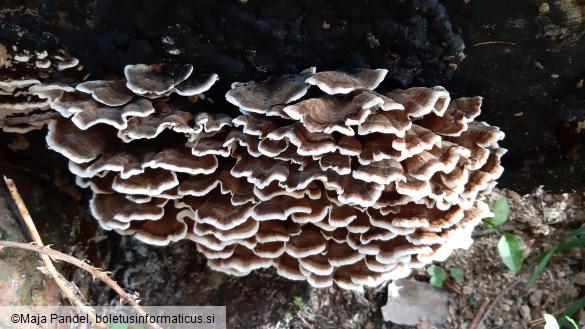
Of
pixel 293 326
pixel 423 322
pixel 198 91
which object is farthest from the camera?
pixel 423 322

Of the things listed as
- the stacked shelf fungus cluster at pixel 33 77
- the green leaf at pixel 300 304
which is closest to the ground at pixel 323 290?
the green leaf at pixel 300 304

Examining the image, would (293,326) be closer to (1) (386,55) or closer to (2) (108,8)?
(1) (386,55)

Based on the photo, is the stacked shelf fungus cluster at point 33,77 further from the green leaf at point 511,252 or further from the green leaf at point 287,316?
the green leaf at point 511,252

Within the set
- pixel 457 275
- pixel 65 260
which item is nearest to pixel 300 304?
pixel 457 275

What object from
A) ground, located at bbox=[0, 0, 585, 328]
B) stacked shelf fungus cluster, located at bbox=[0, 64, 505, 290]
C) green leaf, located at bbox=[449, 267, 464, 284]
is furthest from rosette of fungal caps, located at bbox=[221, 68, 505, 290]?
green leaf, located at bbox=[449, 267, 464, 284]

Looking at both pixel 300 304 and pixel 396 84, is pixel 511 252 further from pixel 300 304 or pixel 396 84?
pixel 396 84

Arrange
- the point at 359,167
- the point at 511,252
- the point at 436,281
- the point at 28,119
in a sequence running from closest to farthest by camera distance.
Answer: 1. the point at 359,167
2. the point at 28,119
3. the point at 511,252
4. the point at 436,281

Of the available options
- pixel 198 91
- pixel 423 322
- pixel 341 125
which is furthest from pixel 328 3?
pixel 423 322
